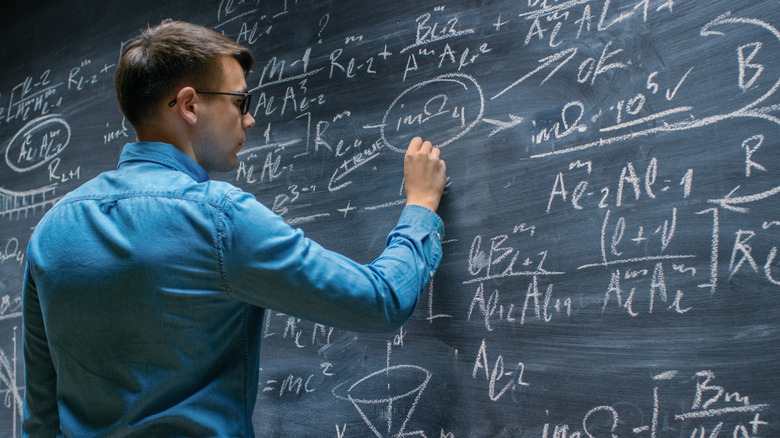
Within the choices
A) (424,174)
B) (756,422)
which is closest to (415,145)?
(424,174)

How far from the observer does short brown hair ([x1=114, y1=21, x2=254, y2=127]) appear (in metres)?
Result: 1.25

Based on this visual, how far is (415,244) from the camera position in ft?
4.17

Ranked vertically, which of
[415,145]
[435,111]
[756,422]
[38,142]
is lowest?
[756,422]

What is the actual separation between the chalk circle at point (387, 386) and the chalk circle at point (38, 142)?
4.84 ft

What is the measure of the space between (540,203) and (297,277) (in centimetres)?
60

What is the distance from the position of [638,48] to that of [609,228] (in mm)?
372

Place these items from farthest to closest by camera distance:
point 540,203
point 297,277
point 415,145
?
point 415,145 → point 540,203 → point 297,277

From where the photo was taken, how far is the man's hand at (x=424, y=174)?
4.77 feet

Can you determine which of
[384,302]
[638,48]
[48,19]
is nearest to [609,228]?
[638,48]

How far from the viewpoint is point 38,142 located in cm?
251

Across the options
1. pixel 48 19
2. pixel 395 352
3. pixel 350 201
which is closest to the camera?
pixel 395 352

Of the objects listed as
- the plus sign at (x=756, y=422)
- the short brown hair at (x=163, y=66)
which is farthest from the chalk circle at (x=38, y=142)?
the plus sign at (x=756, y=422)

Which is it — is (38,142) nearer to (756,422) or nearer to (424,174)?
(424,174)

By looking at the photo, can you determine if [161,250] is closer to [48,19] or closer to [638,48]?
[638,48]
